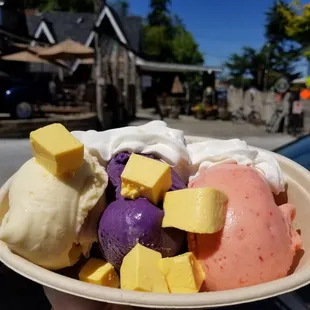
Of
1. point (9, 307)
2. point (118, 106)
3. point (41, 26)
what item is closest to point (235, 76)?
point (41, 26)

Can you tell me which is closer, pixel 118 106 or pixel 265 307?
pixel 265 307

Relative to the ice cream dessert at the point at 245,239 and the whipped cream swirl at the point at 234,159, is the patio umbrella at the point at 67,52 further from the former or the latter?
the ice cream dessert at the point at 245,239

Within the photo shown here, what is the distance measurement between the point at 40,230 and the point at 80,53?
1413 cm

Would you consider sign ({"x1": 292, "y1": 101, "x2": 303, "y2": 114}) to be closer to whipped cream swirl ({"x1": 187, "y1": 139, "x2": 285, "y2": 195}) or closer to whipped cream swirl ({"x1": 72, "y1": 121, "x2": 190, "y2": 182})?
whipped cream swirl ({"x1": 187, "y1": 139, "x2": 285, "y2": 195})

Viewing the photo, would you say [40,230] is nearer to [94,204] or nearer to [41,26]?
[94,204]

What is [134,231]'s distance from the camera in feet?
4.59

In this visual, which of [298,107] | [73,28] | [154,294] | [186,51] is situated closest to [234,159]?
[154,294]

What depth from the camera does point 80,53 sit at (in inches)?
586

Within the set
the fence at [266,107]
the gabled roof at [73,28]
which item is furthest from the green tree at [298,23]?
the gabled roof at [73,28]

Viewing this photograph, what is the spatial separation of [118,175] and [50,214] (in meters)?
0.31

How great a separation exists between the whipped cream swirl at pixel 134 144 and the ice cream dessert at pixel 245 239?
135mm

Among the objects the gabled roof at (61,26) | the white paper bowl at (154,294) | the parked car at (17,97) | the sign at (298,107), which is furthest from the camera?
the gabled roof at (61,26)

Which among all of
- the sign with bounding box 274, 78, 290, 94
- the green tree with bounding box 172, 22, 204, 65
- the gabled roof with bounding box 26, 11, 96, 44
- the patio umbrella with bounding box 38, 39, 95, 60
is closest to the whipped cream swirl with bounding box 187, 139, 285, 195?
the patio umbrella with bounding box 38, 39, 95, 60

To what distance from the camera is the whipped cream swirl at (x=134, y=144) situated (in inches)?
64.5
